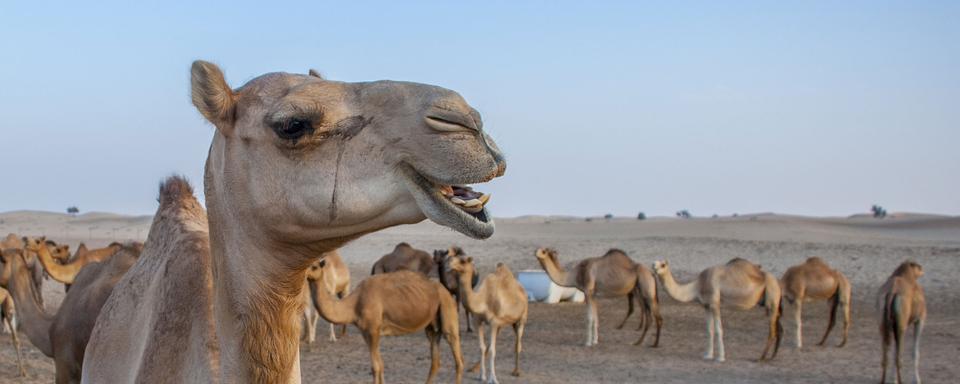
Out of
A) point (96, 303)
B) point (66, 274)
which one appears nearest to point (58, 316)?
point (96, 303)

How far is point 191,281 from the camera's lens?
2709 millimetres

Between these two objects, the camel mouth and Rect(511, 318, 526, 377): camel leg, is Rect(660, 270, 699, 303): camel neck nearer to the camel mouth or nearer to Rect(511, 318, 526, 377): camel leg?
Rect(511, 318, 526, 377): camel leg

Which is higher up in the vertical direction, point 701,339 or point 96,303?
point 96,303

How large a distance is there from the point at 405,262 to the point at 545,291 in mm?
3705

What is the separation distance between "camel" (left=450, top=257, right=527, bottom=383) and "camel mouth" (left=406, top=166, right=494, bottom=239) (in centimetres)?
1019

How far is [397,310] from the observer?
11086mm

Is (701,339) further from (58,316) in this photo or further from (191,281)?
(191,281)

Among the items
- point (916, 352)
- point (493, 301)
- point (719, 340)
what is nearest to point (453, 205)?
point (493, 301)

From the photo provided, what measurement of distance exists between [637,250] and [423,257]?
17546mm

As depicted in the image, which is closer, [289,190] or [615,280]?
[289,190]

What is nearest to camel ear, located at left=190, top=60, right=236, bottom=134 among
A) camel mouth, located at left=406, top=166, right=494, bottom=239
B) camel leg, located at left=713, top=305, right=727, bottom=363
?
camel mouth, located at left=406, top=166, right=494, bottom=239

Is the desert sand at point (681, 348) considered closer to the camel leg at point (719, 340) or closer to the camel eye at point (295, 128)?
the camel leg at point (719, 340)

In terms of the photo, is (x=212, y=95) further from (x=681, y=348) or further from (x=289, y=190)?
(x=681, y=348)

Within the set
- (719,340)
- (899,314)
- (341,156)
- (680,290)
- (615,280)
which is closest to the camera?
(341,156)
